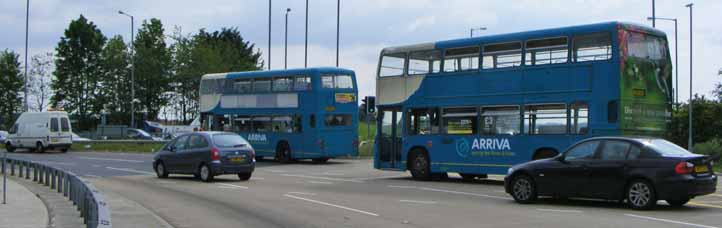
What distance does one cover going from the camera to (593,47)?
20.5m

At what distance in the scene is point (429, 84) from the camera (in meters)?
24.6

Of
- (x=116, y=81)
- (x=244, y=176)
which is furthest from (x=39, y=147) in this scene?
(x=116, y=81)

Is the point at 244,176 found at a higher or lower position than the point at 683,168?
lower

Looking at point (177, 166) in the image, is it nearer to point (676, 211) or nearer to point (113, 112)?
point (676, 211)

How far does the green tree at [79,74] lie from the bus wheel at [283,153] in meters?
58.1

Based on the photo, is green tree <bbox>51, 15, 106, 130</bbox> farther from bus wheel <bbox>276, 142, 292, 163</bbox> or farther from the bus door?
the bus door

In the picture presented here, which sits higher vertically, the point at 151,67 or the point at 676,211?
the point at 151,67

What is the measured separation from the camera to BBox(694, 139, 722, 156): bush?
34.6m

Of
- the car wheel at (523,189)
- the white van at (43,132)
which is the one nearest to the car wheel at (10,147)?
the white van at (43,132)

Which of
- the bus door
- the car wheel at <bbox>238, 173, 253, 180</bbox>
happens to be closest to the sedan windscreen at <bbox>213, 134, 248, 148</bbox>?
the car wheel at <bbox>238, 173, 253, 180</bbox>

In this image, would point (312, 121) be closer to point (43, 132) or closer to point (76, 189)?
point (76, 189)

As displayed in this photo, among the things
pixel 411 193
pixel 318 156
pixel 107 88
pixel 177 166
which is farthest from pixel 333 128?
pixel 107 88

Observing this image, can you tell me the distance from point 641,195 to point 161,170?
51.9 feet

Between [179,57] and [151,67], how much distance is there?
323 centimetres
